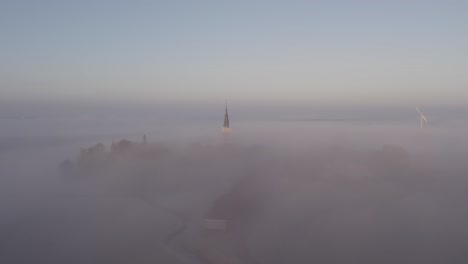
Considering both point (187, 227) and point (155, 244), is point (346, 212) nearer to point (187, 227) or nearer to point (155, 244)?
point (187, 227)

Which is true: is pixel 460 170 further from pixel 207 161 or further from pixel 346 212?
pixel 207 161

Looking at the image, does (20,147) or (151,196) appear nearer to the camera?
(151,196)

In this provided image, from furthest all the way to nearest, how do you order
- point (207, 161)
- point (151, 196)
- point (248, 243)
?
point (207, 161), point (151, 196), point (248, 243)

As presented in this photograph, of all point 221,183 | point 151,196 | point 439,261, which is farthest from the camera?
point 221,183

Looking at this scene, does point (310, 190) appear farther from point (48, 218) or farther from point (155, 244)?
point (48, 218)

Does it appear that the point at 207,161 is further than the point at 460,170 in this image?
Yes

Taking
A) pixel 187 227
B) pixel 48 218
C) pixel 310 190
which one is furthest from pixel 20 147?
pixel 310 190

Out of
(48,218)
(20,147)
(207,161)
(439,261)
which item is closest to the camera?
(439,261)

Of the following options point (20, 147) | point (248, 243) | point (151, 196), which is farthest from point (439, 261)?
point (20, 147)

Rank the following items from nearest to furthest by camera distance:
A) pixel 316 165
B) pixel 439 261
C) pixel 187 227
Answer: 1. pixel 439 261
2. pixel 187 227
3. pixel 316 165
